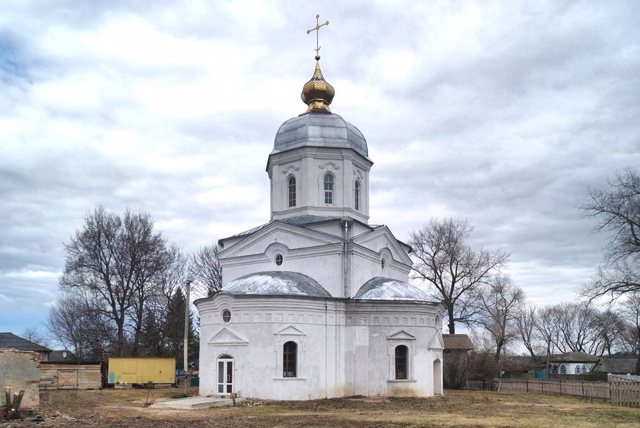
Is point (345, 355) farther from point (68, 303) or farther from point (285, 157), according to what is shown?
point (68, 303)

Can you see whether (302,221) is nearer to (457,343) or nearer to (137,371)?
(137,371)

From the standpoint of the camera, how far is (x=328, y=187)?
30.5 m

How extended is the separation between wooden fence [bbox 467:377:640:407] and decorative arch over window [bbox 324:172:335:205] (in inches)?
550

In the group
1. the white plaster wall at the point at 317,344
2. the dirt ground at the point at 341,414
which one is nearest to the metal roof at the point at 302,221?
the white plaster wall at the point at 317,344

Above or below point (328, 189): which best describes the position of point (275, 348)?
below

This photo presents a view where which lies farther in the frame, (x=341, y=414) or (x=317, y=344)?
(x=317, y=344)

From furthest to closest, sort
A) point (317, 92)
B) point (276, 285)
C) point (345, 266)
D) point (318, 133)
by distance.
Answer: point (317, 92), point (318, 133), point (345, 266), point (276, 285)

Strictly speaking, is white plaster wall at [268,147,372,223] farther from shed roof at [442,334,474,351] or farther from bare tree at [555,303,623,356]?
bare tree at [555,303,623,356]

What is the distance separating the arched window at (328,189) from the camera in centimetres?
3033

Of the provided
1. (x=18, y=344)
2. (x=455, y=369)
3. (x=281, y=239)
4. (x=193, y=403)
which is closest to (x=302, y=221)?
(x=281, y=239)

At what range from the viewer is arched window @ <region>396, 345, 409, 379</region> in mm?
27047

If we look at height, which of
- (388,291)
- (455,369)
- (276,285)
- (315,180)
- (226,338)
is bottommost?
(455,369)

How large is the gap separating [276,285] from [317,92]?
10.9m

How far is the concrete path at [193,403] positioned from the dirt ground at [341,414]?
0.70 metres
